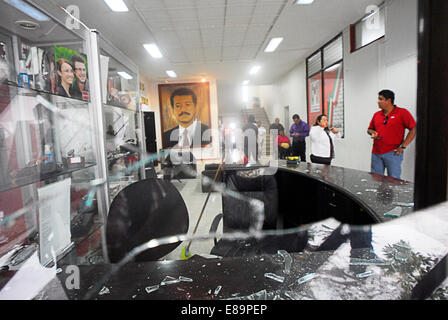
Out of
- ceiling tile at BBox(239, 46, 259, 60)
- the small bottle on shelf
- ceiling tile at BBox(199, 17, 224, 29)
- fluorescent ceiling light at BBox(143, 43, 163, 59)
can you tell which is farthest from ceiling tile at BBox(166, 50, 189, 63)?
the small bottle on shelf

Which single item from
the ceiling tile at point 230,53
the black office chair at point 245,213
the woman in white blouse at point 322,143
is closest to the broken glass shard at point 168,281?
the black office chair at point 245,213

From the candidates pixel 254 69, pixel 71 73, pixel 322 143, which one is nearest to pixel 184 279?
pixel 71 73

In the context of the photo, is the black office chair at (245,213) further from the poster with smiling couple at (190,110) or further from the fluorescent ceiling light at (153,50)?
the poster with smiling couple at (190,110)

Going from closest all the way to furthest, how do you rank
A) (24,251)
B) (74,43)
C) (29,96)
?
(24,251) < (29,96) < (74,43)

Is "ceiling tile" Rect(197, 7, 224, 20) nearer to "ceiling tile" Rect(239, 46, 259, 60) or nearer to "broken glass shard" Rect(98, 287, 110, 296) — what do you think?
"ceiling tile" Rect(239, 46, 259, 60)

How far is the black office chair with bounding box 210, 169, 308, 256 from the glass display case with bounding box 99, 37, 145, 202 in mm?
381

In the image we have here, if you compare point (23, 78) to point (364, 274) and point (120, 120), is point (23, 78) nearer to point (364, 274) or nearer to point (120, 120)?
point (120, 120)

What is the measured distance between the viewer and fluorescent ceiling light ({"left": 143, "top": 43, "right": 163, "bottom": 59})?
7.31 ft

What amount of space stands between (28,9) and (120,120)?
1.56 feet

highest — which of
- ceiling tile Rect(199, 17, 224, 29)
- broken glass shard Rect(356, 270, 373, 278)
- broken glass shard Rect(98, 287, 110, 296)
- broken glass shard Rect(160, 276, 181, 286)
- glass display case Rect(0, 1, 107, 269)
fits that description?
ceiling tile Rect(199, 17, 224, 29)
